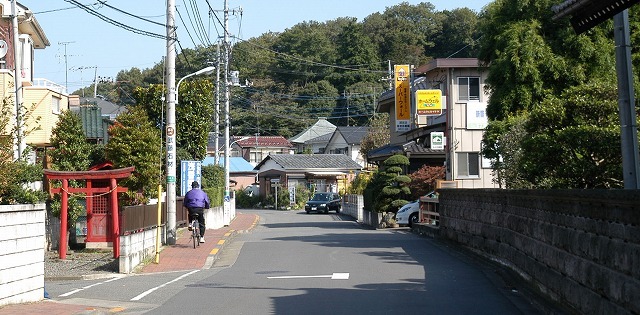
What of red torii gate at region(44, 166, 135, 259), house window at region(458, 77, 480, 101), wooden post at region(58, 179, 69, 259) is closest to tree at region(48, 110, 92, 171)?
red torii gate at region(44, 166, 135, 259)

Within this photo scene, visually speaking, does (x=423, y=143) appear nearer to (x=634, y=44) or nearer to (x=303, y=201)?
(x=634, y=44)

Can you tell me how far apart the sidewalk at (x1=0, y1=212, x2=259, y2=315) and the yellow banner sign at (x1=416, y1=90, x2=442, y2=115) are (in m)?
14.2

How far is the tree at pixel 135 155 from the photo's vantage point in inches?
1038

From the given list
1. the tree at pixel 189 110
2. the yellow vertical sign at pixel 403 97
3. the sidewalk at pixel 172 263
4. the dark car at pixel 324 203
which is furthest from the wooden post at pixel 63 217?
the dark car at pixel 324 203

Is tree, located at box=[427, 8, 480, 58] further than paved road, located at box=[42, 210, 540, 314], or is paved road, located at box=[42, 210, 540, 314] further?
tree, located at box=[427, 8, 480, 58]

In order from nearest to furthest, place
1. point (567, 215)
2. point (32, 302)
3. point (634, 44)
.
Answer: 1. point (567, 215)
2. point (32, 302)
3. point (634, 44)

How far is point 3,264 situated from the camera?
38.2 feet

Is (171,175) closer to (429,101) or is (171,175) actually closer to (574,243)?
(574,243)

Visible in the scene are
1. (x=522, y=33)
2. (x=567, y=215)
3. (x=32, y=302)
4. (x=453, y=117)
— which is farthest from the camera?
(x=453, y=117)

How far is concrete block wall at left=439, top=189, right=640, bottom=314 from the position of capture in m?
8.08

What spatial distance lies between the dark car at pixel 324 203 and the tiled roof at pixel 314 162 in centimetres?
1401

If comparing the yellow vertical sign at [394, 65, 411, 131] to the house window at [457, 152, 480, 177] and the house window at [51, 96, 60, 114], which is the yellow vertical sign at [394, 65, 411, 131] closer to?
the house window at [457, 152, 480, 177]

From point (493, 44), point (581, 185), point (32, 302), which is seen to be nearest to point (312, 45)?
point (493, 44)

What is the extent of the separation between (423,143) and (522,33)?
21.4 meters
